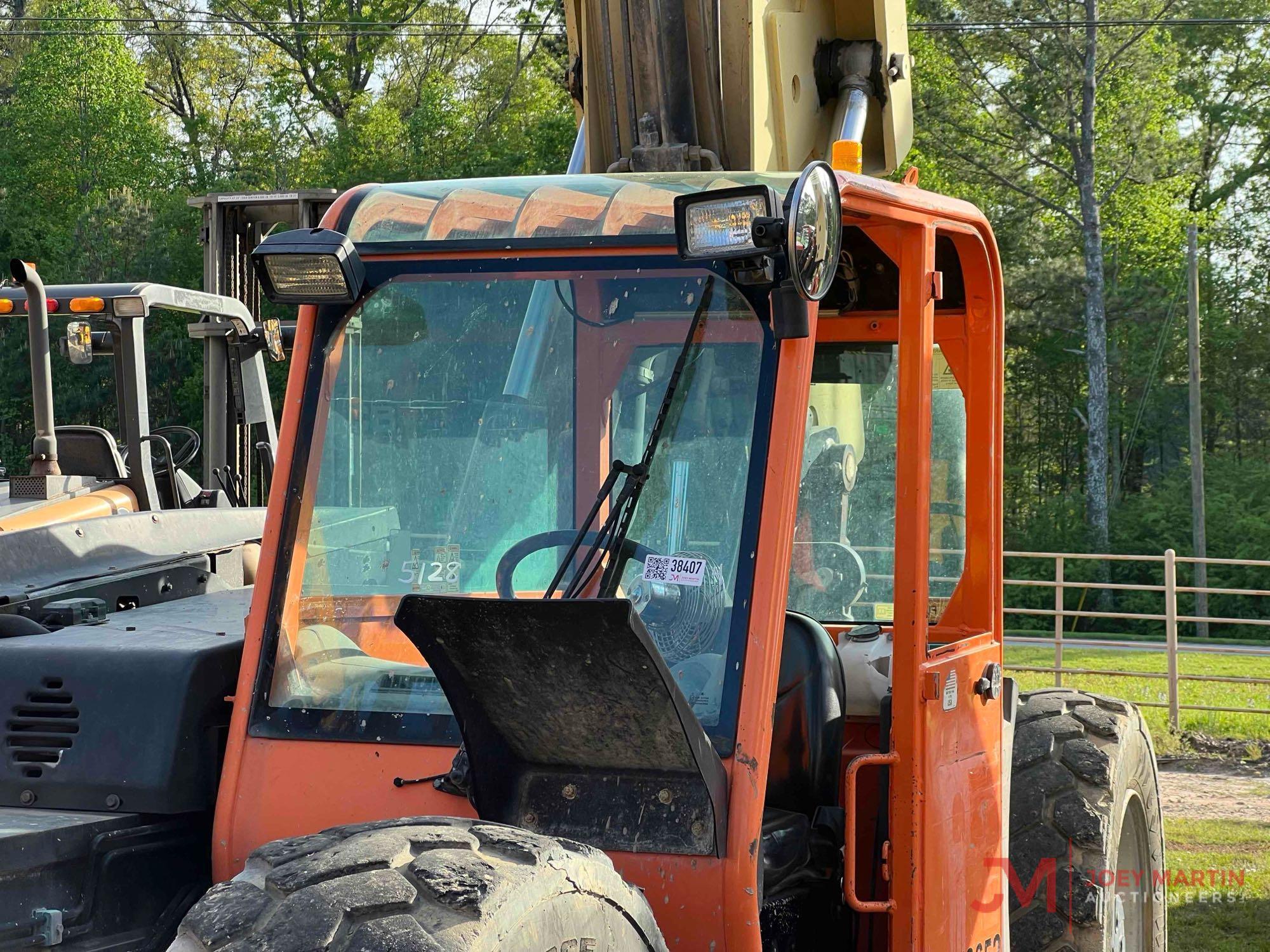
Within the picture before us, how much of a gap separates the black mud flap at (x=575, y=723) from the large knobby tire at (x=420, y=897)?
1.04 feet

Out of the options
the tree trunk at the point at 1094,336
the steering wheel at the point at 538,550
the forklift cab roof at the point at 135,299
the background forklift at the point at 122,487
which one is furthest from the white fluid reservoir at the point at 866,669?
the tree trunk at the point at 1094,336

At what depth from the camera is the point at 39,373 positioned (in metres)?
7.00

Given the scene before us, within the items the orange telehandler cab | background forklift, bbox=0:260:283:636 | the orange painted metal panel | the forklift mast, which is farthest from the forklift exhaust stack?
the orange telehandler cab

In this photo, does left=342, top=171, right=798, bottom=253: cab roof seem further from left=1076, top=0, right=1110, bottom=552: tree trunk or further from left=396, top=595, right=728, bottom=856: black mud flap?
left=1076, top=0, right=1110, bottom=552: tree trunk

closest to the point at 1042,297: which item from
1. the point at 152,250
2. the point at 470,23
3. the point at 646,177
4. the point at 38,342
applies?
the point at 470,23


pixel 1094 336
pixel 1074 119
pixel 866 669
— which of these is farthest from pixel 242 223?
pixel 1074 119

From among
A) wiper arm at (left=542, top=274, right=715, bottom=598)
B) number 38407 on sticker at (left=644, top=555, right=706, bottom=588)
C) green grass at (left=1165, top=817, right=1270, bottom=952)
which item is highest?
wiper arm at (left=542, top=274, right=715, bottom=598)

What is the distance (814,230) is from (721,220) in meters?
0.17

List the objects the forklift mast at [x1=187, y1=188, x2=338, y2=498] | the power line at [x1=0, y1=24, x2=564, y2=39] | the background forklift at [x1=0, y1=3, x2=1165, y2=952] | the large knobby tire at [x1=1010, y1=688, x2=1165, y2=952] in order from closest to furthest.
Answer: the background forklift at [x1=0, y1=3, x2=1165, y2=952] → the large knobby tire at [x1=1010, y1=688, x2=1165, y2=952] → the forklift mast at [x1=187, y1=188, x2=338, y2=498] → the power line at [x1=0, y1=24, x2=564, y2=39]

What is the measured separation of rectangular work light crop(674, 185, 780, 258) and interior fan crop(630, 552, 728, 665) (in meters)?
0.56

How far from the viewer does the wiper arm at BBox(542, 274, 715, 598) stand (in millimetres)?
2895

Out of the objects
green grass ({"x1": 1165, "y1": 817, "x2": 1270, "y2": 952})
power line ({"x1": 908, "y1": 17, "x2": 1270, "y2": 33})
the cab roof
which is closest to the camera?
the cab roof

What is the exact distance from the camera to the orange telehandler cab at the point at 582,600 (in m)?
2.63

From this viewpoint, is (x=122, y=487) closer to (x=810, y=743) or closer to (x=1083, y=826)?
(x=810, y=743)
